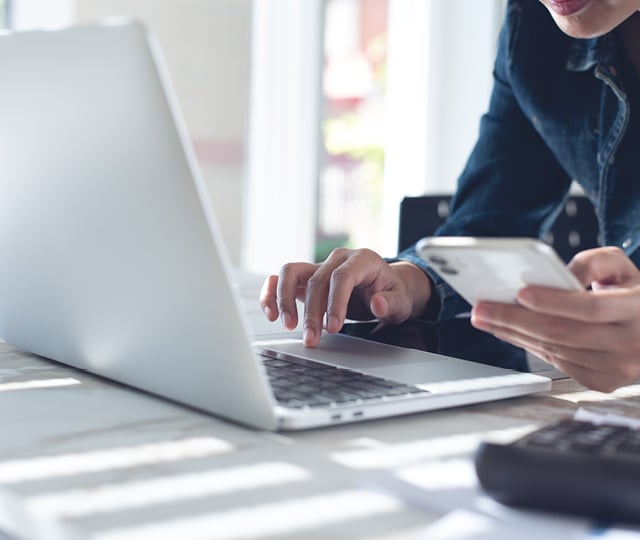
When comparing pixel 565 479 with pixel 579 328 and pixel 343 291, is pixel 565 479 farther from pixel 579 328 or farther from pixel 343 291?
pixel 343 291

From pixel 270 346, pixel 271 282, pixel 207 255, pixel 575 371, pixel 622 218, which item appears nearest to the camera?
pixel 207 255

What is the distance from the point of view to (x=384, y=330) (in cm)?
99

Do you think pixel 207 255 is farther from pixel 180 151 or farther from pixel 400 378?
pixel 400 378

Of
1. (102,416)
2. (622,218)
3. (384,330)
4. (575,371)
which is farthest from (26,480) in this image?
(622,218)

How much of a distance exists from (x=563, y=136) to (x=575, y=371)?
0.81 meters

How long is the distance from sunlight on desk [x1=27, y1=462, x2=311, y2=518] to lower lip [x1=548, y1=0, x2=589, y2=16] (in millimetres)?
858

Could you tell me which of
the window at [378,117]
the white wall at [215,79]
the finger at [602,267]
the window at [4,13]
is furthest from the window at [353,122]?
the finger at [602,267]

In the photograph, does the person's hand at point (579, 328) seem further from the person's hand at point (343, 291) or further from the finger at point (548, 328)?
the person's hand at point (343, 291)

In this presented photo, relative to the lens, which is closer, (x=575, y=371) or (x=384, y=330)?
(x=575, y=371)

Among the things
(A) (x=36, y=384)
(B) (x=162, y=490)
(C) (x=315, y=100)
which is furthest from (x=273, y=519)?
(C) (x=315, y=100)

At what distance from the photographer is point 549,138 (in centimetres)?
146

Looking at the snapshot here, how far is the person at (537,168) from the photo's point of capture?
0.91 m

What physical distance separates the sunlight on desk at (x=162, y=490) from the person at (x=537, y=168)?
0.29 metres

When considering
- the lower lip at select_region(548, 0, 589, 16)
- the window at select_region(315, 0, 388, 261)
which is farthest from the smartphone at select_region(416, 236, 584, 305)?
the window at select_region(315, 0, 388, 261)
